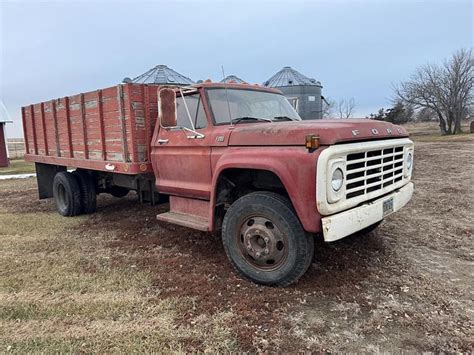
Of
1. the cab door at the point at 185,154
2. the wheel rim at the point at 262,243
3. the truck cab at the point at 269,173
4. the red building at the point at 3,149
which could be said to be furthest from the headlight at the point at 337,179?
the red building at the point at 3,149

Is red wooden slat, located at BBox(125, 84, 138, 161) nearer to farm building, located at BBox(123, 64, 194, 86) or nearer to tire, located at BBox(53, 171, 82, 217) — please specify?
tire, located at BBox(53, 171, 82, 217)

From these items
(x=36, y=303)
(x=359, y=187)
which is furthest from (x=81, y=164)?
(x=359, y=187)

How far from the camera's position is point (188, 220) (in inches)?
178

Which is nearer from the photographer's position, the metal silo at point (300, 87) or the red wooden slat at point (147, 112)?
the red wooden slat at point (147, 112)

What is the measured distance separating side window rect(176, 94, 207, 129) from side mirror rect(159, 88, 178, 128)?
260 mm

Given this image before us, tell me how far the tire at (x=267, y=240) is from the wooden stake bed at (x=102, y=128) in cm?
202

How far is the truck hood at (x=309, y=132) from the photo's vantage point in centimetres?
326

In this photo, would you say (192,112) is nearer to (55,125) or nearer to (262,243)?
(262,243)

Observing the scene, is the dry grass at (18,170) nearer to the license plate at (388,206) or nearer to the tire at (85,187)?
the tire at (85,187)

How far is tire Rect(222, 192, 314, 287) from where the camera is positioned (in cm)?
344

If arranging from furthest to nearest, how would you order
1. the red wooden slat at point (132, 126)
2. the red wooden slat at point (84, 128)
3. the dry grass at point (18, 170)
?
the dry grass at point (18, 170), the red wooden slat at point (84, 128), the red wooden slat at point (132, 126)

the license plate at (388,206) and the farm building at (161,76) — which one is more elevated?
the farm building at (161,76)

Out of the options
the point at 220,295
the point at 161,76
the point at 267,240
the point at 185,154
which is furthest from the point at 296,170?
the point at 161,76

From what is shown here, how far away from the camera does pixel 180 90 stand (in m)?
4.53
